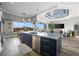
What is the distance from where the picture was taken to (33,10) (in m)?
2.14

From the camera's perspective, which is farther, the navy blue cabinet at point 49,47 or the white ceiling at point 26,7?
the white ceiling at point 26,7

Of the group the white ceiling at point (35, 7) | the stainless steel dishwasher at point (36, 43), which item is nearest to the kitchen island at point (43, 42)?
the stainless steel dishwasher at point (36, 43)

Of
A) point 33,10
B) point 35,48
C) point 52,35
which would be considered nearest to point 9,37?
point 35,48

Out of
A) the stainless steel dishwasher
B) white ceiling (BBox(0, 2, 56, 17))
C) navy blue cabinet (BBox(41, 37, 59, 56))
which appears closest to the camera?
navy blue cabinet (BBox(41, 37, 59, 56))

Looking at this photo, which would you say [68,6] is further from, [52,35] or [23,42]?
[23,42]

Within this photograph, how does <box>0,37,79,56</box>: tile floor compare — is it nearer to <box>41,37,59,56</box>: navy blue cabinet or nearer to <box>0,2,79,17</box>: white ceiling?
<box>41,37,59,56</box>: navy blue cabinet

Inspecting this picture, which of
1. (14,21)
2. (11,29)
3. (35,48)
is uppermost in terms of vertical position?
(14,21)

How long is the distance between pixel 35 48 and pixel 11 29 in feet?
2.11

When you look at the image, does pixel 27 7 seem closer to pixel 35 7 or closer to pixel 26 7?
pixel 26 7

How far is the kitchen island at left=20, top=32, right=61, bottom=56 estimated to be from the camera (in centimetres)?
199

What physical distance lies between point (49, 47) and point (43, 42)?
175 millimetres

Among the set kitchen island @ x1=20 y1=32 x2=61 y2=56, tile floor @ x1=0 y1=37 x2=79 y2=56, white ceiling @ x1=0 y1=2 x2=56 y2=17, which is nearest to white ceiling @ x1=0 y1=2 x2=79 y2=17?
white ceiling @ x1=0 y1=2 x2=56 y2=17

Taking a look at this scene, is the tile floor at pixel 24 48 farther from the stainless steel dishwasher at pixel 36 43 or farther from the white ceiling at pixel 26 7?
the white ceiling at pixel 26 7

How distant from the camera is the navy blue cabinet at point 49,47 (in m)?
1.99
